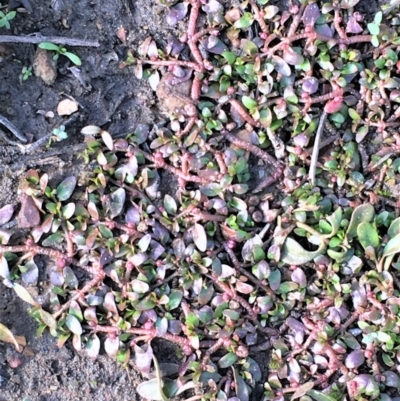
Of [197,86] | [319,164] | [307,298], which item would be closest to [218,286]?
[307,298]

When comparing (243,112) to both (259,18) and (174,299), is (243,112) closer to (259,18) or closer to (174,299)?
(259,18)

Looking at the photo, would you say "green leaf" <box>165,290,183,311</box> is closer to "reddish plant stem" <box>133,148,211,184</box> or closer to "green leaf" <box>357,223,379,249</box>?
"reddish plant stem" <box>133,148,211,184</box>

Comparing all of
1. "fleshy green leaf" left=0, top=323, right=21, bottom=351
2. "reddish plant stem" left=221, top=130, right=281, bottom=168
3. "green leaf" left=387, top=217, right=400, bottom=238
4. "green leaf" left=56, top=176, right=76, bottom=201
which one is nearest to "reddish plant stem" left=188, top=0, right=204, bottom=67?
"reddish plant stem" left=221, top=130, right=281, bottom=168

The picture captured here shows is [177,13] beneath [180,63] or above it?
above

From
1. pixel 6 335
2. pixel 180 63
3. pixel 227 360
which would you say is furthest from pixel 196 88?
pixel 6 335

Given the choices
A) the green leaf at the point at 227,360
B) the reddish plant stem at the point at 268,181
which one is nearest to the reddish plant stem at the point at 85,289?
the green leaf at the point at 227,360

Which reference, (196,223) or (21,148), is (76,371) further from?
(21,148)
